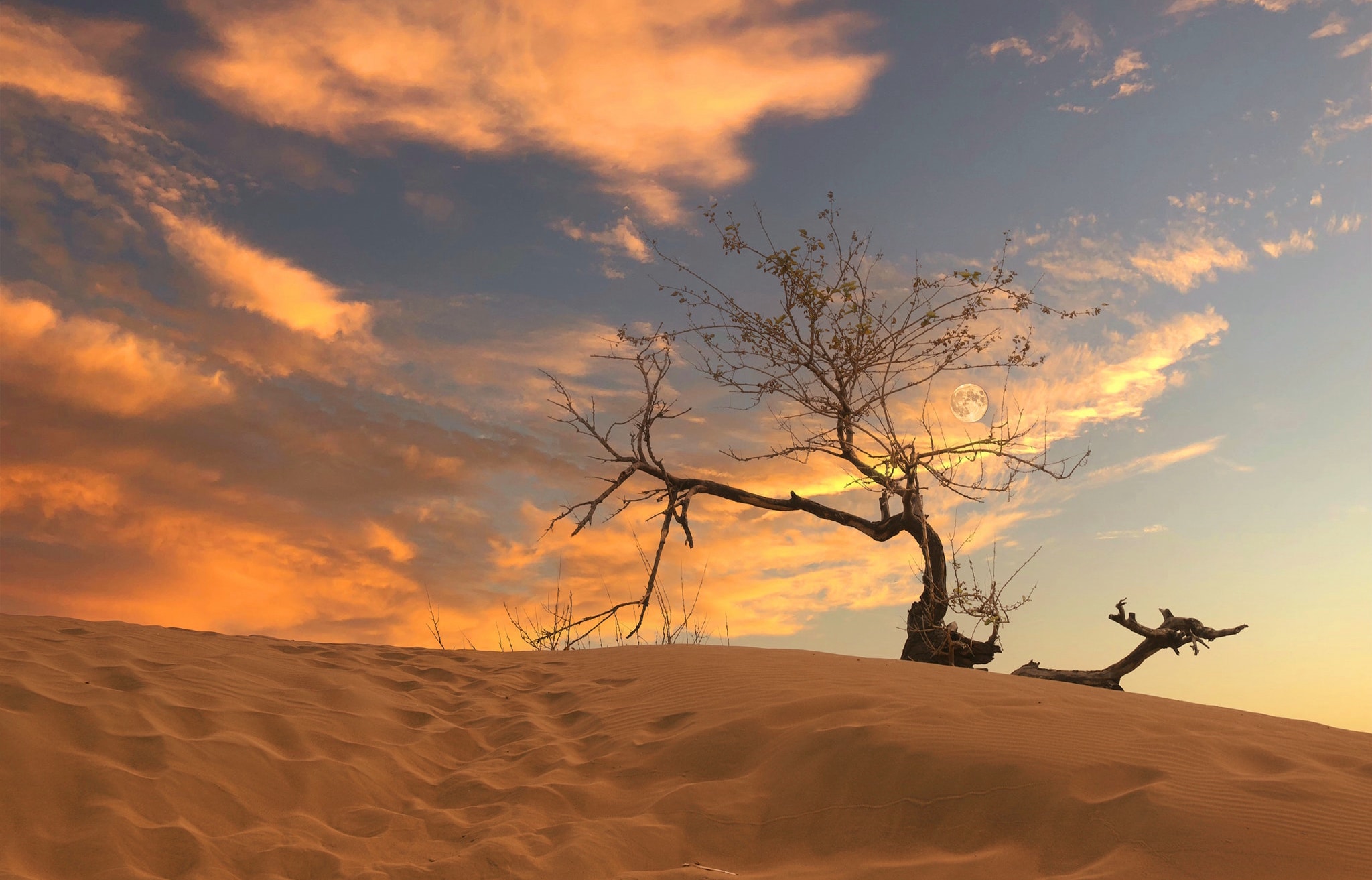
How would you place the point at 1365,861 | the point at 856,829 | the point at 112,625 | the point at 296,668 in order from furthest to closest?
the point at 112,625 < the point at 296,668 < the point at 856,829 < the point at 1365,861

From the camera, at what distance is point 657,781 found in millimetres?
4281

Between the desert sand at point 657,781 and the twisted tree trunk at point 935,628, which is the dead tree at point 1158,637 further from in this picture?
the desert sand at point 657,781

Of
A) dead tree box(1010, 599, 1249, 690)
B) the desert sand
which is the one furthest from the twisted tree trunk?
the desert sand

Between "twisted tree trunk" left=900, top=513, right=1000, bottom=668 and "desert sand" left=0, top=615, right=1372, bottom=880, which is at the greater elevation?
"twisted tree trunk" left=900, top=513, right=1000, bottom=668

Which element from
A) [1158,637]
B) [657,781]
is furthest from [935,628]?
[657,781]

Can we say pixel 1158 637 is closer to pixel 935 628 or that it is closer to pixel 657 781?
pixel 935 628

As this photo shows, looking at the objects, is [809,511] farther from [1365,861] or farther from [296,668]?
[1365,861]

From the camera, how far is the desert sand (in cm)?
315

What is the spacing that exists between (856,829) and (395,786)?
7.08ft

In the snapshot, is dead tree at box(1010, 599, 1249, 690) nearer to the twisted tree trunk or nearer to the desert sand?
the twisted tree trunk

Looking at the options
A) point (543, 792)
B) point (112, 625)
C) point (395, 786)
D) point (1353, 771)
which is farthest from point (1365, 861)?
point (112, 625)

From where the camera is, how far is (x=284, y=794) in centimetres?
399

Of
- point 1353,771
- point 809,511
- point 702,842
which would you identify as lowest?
point 702,842

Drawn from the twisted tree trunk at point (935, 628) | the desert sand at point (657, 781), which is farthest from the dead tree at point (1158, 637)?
the desert sand at point (657, 781)
